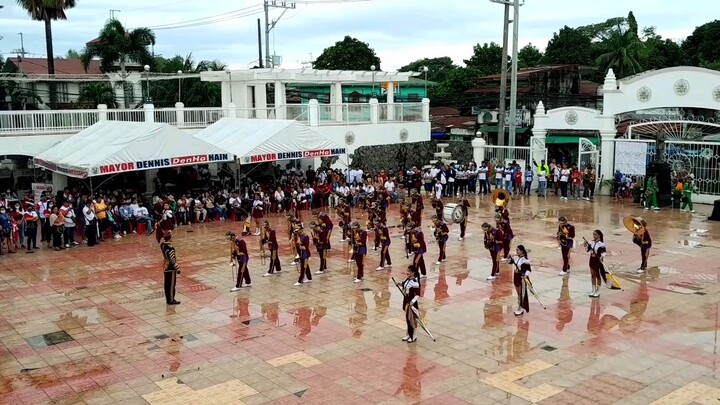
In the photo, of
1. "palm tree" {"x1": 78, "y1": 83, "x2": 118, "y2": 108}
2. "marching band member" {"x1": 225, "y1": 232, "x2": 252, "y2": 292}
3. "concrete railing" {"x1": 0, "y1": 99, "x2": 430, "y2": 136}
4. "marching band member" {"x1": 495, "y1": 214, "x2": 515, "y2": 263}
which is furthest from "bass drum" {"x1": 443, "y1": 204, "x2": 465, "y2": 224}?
"palm tree" {"x1": 78, "y1": 83, "x2": 118, "y2": 108}

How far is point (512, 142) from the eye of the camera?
3503 centimetres

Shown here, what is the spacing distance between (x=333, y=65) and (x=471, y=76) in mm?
14363

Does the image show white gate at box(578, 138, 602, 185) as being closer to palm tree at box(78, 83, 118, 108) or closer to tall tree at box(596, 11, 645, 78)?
tall tree at box(596, 11, 645, 78)

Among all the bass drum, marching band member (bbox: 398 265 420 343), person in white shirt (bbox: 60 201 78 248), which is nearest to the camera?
marching band member (bbox: 398 265 420 343)

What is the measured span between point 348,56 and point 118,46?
30213 mm

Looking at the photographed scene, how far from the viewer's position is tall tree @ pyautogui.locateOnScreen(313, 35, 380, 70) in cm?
6681

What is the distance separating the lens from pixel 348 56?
6694cm

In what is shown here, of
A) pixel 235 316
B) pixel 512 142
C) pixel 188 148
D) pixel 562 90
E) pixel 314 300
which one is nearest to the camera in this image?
pixel 235 316

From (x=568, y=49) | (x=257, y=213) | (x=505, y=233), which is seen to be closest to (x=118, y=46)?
(x=257, y=213)

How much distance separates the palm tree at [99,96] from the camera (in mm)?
36812

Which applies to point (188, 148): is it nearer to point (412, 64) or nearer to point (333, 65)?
point (333, 65)

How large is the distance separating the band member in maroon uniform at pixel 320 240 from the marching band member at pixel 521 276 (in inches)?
204

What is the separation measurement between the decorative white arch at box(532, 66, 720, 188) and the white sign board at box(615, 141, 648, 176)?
325 mm

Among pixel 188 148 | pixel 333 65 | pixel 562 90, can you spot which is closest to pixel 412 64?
pixel 333 65
